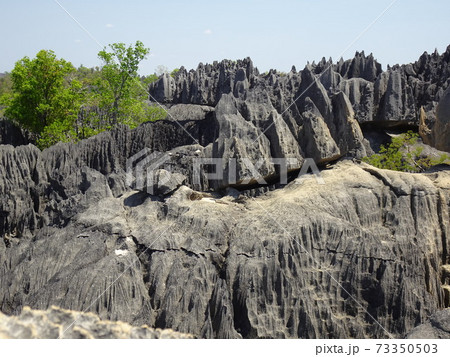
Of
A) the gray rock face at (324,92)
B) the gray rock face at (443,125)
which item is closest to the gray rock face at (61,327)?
the gray rock face at (324,92)

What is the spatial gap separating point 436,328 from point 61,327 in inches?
290

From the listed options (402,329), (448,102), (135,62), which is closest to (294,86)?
(135,62)

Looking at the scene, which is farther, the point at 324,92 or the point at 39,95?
the point at 39,95

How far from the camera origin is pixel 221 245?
13.1m

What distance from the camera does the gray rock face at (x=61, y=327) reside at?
4867 millimetres

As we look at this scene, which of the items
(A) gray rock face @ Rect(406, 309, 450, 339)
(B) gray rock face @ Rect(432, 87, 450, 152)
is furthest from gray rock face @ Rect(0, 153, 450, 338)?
(A) gray rock face @ Rect(406, 309, 450, 339)

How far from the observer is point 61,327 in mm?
5316

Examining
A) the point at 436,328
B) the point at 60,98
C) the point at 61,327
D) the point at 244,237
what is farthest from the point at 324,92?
the point at 60,98

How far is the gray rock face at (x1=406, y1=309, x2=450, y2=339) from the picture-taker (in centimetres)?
953

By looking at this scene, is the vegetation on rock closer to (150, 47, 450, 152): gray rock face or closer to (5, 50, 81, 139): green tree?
(5, 50, 81, 139): green tree

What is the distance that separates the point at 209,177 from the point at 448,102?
26.1 feet

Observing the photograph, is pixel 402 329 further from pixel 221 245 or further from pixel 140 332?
pixel 140 332

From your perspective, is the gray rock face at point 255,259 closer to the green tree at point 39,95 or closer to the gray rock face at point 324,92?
the gray rock face at point 324,92
